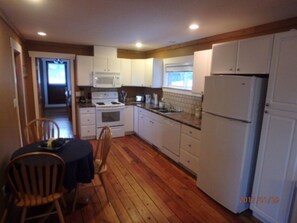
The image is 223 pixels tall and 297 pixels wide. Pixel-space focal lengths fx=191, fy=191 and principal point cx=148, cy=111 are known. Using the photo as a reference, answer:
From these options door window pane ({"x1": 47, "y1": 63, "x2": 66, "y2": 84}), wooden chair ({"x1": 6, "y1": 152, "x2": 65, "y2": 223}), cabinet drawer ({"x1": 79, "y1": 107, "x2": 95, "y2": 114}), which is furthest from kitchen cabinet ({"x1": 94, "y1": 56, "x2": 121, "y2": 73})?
door window pane ({"x1": 47, "y1": 63, "x2": 66, "y2": 84})

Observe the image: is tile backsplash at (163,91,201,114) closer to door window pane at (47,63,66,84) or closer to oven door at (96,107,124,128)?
oven door at (96,107,124,128)

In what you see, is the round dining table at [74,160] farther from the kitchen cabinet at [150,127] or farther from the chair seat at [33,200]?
the kitchen cabinet at [150,127]

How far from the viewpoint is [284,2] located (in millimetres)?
1761

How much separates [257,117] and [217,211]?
1238mm

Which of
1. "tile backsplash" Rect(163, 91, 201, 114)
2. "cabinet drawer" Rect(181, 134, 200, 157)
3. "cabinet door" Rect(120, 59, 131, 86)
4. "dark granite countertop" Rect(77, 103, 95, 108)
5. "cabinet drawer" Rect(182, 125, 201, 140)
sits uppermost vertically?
"cabinet door" Rect(120, 59, 131, 86)

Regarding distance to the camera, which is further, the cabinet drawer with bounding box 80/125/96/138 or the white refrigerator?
the cabinet drawer with bounding box 80/125/96/138

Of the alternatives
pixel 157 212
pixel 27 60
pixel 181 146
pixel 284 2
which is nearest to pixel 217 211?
pixel 157 212

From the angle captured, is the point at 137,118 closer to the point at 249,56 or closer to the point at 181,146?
the point at 181,146

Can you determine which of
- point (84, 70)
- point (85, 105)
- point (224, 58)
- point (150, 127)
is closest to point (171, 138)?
point (150, 127)

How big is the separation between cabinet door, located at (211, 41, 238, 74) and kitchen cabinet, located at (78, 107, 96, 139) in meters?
3.10

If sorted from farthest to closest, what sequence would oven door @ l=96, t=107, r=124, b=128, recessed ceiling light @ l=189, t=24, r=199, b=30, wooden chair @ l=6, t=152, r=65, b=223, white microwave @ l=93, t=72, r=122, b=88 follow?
white microwave @ l=93, t=72, r=122, b=88 → oven door @ l=96, t=107, r=124, b=128 → recessed ceiling light @ l=189, t=24, r=199, b=30 → wooden chair @ l=6, t=152, r=65, b=223

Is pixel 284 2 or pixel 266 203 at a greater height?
pixel 284 2

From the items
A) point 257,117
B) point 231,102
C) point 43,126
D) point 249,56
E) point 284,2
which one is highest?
point 284,2

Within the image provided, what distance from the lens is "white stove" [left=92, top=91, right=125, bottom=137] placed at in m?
4.66
